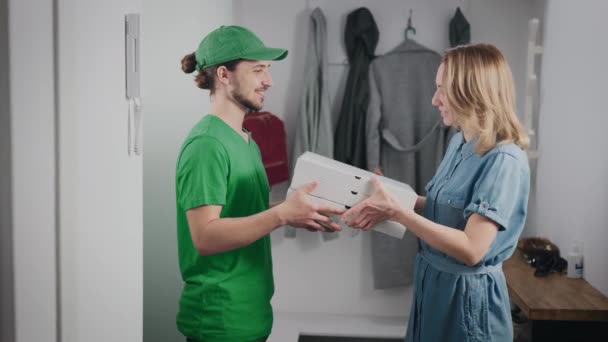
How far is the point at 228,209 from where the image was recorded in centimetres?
160

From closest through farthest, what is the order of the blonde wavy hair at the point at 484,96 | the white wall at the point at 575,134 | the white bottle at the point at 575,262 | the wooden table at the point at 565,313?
1. the blonde wavy hair at the point at 484,96
2. the wooden table at the point at 565,313
3. the white wall at the point at 575,134
4. the white bottle at the point at 575,262

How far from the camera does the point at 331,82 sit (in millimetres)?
3615

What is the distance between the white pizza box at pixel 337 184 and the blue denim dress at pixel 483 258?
143 mm

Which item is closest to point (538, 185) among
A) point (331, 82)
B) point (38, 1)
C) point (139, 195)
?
point (331, 82)

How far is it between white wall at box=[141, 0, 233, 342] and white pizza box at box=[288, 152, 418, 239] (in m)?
0.74

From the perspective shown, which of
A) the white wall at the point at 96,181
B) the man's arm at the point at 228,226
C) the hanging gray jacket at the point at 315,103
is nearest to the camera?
the white wall at the point at 96,181

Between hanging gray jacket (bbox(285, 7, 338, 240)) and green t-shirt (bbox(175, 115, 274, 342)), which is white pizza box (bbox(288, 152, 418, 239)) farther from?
hanging gray jacket (bbox(285, 7, 338, 240))

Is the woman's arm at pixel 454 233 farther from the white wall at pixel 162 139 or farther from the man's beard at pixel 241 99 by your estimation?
the white wall at pixel 162 139

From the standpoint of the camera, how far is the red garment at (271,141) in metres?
3.35

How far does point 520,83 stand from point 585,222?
1318mm

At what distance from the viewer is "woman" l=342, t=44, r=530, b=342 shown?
152cm

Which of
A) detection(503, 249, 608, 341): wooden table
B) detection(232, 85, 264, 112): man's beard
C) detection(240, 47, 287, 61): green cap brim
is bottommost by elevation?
detection(503, 249, 608, 341): wooden table

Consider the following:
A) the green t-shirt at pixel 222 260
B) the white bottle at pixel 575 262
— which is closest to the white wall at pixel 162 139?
the green t-shirt at pixel 222 260

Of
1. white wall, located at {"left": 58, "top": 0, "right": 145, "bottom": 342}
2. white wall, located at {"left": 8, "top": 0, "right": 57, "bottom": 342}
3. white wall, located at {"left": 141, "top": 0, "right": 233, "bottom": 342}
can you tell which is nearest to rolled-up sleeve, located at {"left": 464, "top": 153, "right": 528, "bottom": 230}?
white wall, located at {"left": 58, "top": 0, "right": 145, "bottom": 342}
